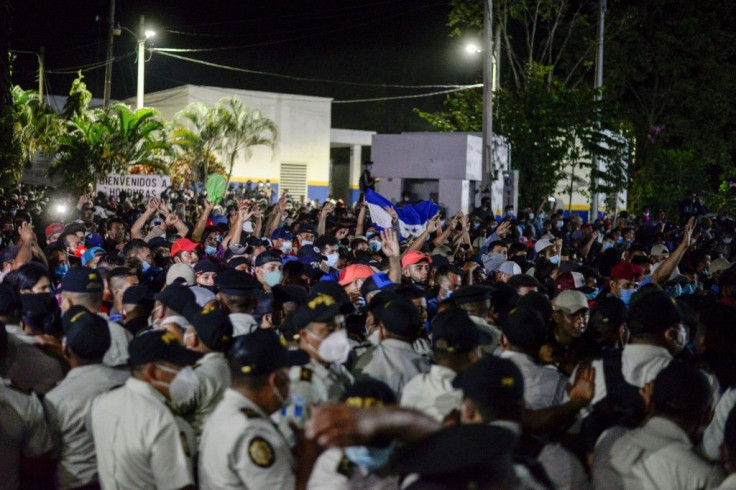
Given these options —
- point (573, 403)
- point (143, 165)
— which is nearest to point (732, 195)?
point (143, 165)

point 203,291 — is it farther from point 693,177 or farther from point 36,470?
point 693,177

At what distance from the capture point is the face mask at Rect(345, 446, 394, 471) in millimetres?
3078

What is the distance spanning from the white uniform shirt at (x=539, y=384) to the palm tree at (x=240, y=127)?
40009 mm

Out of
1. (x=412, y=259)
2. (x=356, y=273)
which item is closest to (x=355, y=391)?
(x=356, y=273)

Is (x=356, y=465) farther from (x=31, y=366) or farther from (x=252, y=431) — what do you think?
(x=31, y=366)

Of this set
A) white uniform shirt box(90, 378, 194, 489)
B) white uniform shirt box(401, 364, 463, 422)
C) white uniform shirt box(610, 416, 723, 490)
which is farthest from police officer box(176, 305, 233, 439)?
white uniform shirt box(610, 416, 723, 490)

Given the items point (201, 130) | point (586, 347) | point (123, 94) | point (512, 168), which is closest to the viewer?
point (586, 347)

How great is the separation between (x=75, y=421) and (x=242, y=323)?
1610mm

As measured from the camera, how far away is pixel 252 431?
3861 mm

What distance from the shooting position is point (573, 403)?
4.71m

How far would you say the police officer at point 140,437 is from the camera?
4270 millimetres

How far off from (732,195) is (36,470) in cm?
2890

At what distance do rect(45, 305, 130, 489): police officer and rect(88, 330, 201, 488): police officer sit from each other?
12.2 inches

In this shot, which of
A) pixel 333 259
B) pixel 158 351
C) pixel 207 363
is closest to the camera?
pixel 158 351
